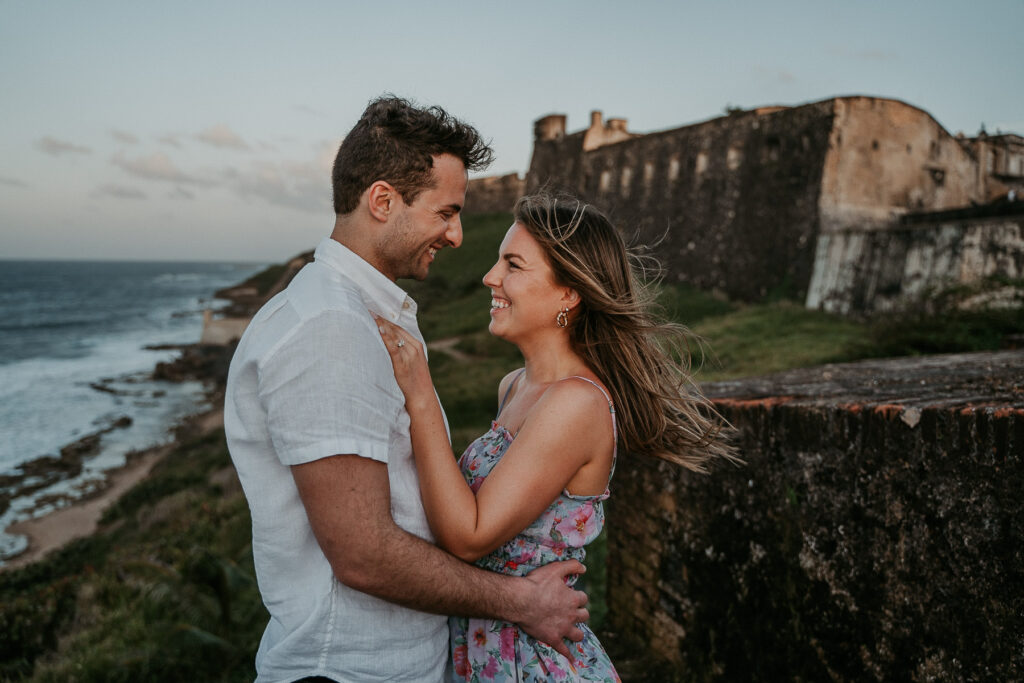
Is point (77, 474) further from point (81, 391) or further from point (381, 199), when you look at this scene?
point (381, 199)

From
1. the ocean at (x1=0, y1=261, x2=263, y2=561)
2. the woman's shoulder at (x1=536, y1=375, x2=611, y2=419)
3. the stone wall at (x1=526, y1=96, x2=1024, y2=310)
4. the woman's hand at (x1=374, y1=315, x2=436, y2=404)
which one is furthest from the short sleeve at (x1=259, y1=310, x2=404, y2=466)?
the ocean at (x1=0, y1=261, x2=263, y2=561)

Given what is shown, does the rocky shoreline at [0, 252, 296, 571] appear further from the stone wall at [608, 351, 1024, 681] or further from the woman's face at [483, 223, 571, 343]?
the woman's face at [483, 223, 571, 343]

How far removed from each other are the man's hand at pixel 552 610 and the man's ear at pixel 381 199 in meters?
1.30

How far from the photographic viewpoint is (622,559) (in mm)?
4746

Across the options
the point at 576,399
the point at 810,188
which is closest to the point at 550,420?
the point at 576,399

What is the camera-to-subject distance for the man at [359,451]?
1819 millimetres

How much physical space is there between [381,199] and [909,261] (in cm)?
1736

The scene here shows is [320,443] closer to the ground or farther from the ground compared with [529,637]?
farther from the ground

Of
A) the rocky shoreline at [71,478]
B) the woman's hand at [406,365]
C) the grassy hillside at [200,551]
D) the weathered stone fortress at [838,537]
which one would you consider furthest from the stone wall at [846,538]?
the rocky shoreline at [71,478]

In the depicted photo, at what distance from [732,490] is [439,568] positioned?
88.8 inches

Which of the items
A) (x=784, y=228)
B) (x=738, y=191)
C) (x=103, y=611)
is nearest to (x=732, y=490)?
(x=103, y=611)

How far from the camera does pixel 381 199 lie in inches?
86.7

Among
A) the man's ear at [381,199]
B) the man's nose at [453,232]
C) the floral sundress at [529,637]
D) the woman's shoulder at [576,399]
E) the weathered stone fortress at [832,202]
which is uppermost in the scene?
the weathered stone fortress at [832,202]

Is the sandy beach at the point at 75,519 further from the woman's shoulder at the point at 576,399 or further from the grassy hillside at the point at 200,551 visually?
the woman's shoulder at the point at 576,399
